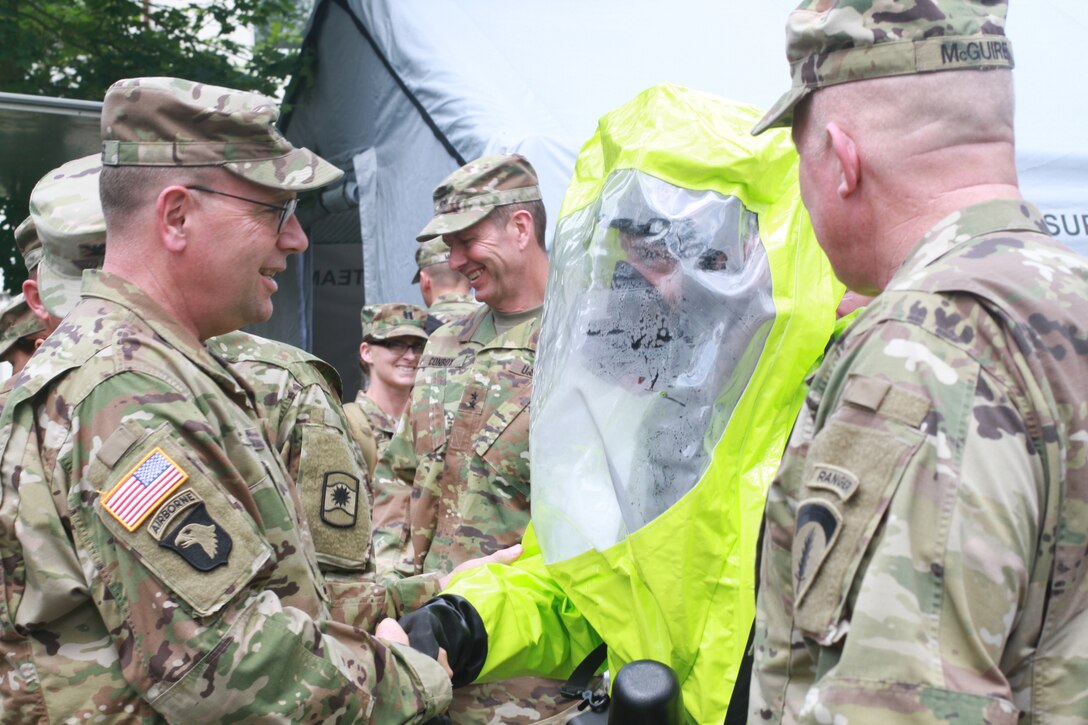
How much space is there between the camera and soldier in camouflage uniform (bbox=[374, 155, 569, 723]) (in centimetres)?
364

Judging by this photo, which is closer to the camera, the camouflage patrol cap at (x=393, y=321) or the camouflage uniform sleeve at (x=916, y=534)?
the camouflage uniform sleeve at (x=916, y=534)

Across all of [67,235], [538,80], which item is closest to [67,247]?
[67,235]

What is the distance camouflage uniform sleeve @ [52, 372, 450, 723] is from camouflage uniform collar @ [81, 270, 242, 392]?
0.46 ft

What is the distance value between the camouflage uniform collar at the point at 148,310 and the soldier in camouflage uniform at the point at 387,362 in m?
3.76

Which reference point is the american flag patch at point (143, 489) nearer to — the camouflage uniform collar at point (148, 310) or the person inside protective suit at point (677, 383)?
the camouflage uniform collar at point (148, 310)

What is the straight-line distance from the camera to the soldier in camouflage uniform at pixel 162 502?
1.79 m

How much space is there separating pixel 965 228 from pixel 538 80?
197 inches

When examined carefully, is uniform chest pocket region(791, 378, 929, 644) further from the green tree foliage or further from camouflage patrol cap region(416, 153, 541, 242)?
the green tree foliage

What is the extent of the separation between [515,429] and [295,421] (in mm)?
803

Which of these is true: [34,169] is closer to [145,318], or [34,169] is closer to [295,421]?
[295,421]

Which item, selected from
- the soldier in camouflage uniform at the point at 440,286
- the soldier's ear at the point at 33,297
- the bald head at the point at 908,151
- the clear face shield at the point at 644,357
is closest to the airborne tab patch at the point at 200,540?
the clear face shield at the point at 644,357

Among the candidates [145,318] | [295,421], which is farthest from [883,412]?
[295,421]

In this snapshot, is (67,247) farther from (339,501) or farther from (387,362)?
(387,362)

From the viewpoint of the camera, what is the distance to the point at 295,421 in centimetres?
315
